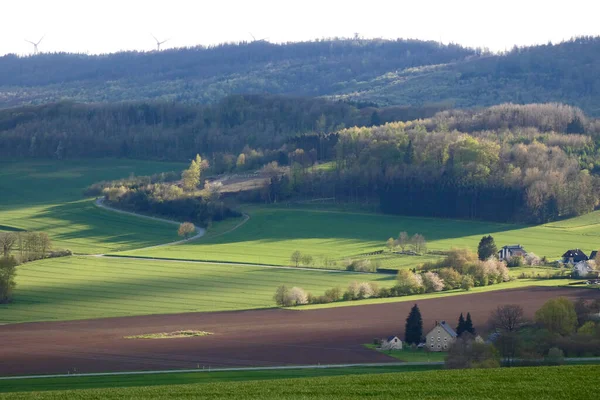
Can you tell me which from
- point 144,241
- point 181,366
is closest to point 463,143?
point 144,241

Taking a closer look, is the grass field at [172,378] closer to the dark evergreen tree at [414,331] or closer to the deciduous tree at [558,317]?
the dark evergreen tree at [414,331]

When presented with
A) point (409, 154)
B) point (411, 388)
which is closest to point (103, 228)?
point (409, 154)

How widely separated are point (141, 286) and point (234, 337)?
24047mm

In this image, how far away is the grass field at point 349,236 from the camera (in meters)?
99.3

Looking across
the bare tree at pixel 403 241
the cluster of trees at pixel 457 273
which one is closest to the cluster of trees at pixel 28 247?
the bare tree at pixel 403 241

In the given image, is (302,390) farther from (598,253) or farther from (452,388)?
(598,253)

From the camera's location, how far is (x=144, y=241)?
112 metres

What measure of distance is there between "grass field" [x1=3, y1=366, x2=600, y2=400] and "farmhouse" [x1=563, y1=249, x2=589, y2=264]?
56.8 metres

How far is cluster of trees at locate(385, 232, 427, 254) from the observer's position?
326ft

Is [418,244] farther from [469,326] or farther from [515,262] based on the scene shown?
[469,326]

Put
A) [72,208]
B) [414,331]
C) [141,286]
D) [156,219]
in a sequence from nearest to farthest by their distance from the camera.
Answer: [414,331], [141,286], [156,219], [72,208]

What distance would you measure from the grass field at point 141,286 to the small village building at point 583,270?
1431cm

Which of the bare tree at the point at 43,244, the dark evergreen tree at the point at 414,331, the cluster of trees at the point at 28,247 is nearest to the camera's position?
the dark evergreen tree at the point at 414,331

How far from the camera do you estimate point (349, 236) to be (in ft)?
365
